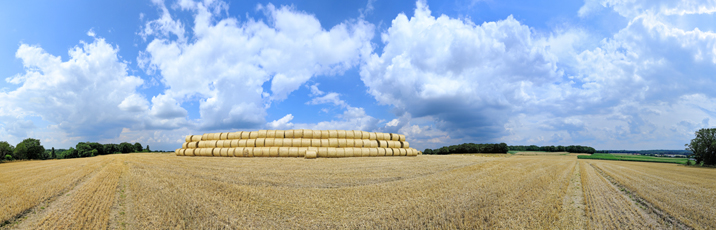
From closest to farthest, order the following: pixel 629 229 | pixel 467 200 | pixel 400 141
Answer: pixel 629 229, pixel 467 200, pixel 400 141

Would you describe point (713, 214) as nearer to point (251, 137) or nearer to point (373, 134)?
point (373, 134)

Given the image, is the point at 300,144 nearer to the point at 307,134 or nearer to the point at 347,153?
the point at 307,134

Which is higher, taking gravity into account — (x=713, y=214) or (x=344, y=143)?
(x=344, y=143)

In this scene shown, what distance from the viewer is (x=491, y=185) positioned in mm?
7625

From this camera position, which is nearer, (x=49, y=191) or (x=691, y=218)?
(x=691, y=218)

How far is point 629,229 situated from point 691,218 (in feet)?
6.69

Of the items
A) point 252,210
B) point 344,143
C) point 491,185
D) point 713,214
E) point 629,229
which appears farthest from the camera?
point 344,143

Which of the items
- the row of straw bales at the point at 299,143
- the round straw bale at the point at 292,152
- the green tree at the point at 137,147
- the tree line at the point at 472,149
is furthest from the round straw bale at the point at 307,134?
the green tree at the point at 137,147

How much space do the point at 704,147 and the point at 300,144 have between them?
108ft

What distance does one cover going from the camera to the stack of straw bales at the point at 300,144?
68.6 feet

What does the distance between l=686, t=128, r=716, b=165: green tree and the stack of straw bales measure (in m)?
22.8

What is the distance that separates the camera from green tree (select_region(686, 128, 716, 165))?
2044 cm

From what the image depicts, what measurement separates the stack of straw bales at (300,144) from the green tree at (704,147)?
74.7 ft

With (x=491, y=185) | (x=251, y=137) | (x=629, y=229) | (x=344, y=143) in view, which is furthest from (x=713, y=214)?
(x=251, y=137)
